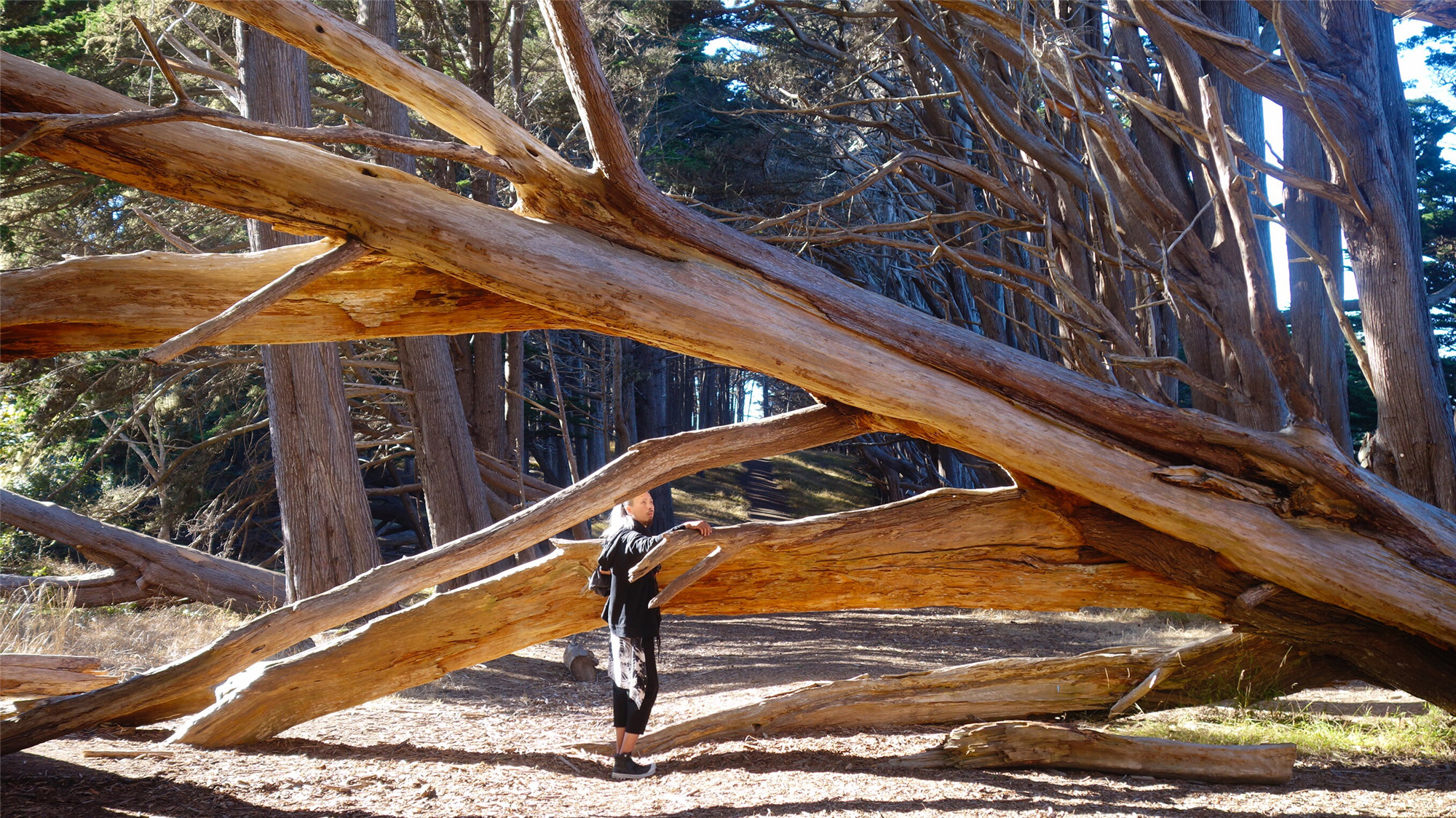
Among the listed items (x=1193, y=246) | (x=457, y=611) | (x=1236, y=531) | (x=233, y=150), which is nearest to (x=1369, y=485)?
(x=1236, y=531)

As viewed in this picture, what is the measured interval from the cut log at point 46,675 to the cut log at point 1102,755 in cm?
387

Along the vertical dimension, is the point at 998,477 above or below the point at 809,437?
below

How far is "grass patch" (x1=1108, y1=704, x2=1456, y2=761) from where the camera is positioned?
516 cm

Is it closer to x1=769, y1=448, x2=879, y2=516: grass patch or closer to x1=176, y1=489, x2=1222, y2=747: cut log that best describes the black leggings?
x1=176, y1=489, x2=1222, y2=747: cut log

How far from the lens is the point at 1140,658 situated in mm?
5680

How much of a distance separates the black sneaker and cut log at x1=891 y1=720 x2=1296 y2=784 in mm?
1331

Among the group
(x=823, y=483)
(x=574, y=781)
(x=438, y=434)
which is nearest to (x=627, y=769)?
(x=574, y=781)

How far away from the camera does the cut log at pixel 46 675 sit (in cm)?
378

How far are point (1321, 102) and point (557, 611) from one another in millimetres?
5461

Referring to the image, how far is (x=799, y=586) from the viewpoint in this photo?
533 centimetres

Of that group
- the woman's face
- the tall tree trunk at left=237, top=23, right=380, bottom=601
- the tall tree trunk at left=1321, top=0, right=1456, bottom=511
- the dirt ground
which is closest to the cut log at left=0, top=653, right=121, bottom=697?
the dirt ground

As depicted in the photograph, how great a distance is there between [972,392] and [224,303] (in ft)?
11.8

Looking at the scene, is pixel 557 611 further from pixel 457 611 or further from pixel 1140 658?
pixel 1140 658

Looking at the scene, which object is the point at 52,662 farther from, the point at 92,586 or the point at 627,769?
the point at 92,586
